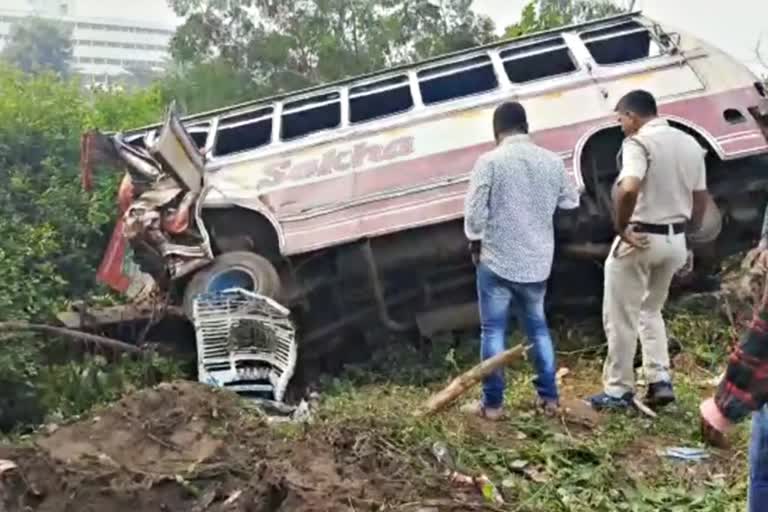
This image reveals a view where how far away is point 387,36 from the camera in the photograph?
23.0 meters

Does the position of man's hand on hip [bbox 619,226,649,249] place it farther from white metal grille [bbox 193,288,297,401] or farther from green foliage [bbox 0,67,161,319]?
green foliage [bbox 0,67,161,319]

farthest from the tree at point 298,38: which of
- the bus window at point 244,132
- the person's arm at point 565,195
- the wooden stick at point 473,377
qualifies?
the wooden stick at point 473,377

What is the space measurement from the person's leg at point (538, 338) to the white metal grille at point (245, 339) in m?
2.42

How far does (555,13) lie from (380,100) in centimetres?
1316

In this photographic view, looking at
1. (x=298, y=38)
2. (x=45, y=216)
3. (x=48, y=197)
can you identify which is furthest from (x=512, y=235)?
(x=298, y=38)

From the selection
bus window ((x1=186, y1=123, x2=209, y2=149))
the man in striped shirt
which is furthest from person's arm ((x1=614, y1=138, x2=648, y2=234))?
bus window ((x1=186, y1=123, x2=209, y2=149))

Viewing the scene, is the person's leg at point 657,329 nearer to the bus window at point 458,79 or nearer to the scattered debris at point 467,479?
the scattered debris at point 467,479

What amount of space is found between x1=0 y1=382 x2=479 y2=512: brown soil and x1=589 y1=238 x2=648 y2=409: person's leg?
1.65 meters

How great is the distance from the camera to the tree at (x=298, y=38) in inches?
894

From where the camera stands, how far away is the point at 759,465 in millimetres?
2809

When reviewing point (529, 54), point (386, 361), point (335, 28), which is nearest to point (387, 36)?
point (335, 28)

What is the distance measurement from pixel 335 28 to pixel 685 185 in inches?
709

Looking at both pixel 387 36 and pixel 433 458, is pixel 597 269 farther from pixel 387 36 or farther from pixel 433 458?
pixel 387 36

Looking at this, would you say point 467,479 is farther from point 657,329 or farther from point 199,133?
point 199,133
